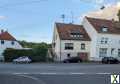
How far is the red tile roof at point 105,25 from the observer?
9404 centimetres

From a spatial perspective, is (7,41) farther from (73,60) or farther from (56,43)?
(73,60)

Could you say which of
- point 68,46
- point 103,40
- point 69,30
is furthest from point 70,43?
point 103,40

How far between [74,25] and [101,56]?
10.6 m

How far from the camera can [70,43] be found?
91.2m

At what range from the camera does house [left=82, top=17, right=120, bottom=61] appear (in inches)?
3622

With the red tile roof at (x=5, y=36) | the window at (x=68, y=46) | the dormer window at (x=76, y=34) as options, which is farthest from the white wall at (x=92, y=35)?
→ the red tile roof at (x=5, y=36)

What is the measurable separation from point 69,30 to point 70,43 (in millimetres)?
3886

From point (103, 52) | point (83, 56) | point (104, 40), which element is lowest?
point (83, 56)

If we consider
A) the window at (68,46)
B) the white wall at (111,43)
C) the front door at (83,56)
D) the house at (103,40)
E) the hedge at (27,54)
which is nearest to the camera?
the hedge at (27,54)

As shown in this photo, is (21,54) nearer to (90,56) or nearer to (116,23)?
(90,56)

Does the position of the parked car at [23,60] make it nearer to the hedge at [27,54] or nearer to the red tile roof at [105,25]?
the hedge at [27,54]

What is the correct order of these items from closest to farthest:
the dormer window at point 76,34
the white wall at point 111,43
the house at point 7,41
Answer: the dormer window at point 76,34 → the white wall at point 111,43 → the house at point 7,41

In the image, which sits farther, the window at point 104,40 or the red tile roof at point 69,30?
the window at point 104,40

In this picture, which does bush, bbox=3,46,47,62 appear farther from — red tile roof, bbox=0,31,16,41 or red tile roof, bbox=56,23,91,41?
red tile roof, bbox=0,31,16,41
